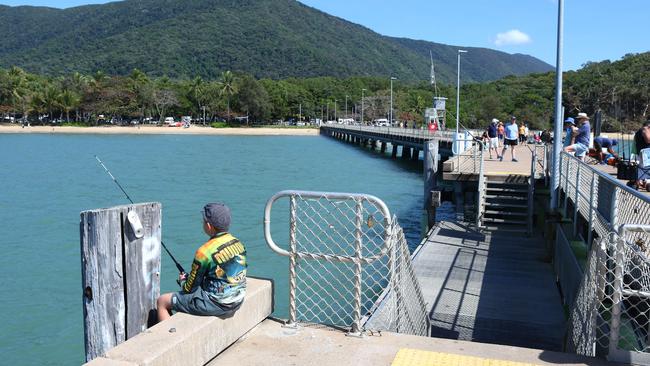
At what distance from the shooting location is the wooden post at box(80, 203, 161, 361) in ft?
14.3

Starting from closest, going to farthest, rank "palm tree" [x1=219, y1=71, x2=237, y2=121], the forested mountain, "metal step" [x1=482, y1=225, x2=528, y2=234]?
1. "metal step" [x1=482, y1=225, x2=528, y2=234]
2. the forested mountain
3. "palm tree" [x1=219, y1=71, x2=237, y2=121]

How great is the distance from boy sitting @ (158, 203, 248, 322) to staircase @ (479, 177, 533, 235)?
467 inches

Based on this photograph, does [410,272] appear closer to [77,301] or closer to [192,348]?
[192,348]

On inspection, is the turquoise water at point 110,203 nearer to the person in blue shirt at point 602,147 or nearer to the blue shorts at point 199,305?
the person in blue shirt at point 602,147

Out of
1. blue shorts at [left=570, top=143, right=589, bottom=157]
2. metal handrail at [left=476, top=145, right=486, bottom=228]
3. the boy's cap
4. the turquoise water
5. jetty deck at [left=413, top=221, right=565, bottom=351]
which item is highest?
blue shorts at [left=570, top=143, right=589, bottom=157]

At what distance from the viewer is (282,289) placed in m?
13.3

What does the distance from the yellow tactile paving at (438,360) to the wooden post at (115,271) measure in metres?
1.99

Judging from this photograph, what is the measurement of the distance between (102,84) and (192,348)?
121764 mm

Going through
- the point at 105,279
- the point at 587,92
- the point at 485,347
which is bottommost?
the point at 485,347

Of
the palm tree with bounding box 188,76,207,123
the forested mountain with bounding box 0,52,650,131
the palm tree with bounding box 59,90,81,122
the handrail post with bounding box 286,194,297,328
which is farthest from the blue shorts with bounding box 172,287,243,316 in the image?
the palm tree with bounding box 188,76,207,123

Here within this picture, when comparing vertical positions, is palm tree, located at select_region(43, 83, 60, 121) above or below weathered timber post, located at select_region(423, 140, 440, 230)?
above

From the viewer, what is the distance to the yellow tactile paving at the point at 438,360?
4.38 meters

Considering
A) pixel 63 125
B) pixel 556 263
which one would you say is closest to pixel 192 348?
pixel 556 263

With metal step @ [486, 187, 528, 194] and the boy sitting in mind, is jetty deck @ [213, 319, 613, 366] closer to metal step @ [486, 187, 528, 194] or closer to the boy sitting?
the boy sitting
